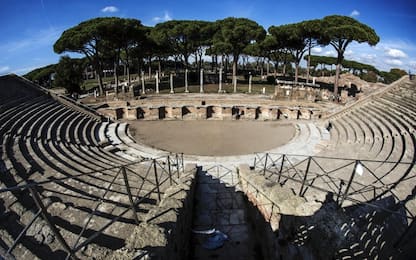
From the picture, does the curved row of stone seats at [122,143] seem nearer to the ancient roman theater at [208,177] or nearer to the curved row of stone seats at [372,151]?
the ancient roman theater at [208,177]

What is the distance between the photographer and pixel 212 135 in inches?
677

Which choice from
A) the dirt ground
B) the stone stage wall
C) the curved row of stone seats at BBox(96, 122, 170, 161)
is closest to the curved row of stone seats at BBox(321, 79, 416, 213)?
the stone stage wall

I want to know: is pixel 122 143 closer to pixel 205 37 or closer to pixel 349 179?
pixel 349 179

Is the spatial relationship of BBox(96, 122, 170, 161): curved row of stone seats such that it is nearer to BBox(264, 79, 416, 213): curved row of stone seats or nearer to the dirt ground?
the dirt ground

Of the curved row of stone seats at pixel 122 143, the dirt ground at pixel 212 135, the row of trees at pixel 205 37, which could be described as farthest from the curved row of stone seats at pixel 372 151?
the row of trees at pixel 205 37

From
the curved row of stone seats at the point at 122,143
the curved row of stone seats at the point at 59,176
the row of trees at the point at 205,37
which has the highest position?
the row of trees at the point at 205,37

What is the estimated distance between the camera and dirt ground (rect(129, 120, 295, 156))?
14755 millimetres

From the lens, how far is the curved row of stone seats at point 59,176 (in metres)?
4.89

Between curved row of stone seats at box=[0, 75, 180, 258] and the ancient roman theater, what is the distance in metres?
0.04

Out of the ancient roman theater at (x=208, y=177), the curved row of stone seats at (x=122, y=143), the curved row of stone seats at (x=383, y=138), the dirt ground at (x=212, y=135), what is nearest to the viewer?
the ancient roman theater at (x=208, y=177)

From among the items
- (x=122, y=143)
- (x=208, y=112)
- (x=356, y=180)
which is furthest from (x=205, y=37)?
(x=356, y=180)

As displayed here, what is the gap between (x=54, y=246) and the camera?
451cm

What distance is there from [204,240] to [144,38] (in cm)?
2963

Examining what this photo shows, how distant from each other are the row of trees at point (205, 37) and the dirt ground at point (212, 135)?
11.7m
